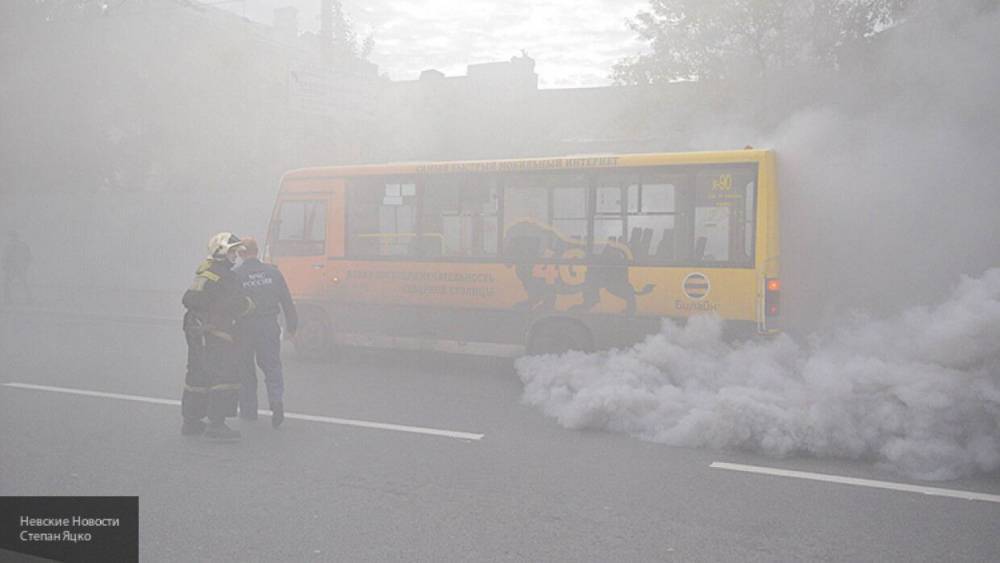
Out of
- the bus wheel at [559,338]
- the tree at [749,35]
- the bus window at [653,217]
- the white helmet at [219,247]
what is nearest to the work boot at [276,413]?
the white helmet at [219,247]

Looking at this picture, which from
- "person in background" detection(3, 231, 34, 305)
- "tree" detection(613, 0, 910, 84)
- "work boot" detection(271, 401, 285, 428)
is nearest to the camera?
"work boot" detection(271, 401, 285, 428)

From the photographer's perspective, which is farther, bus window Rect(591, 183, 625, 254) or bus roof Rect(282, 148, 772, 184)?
bus window Rect(591, 183, 625, 254)

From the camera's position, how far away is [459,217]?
970 cm

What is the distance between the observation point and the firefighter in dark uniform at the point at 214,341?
21.2 feet

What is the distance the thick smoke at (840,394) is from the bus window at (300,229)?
13.9 feet

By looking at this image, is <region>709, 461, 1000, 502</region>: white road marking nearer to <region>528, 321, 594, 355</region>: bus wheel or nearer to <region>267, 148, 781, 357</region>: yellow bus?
<region>267, 148, 781, 357</region>: yellow bus

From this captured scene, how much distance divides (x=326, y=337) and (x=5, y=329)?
25.5 feet

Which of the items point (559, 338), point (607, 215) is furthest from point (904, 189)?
point (559, 338)

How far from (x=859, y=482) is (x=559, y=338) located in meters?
4.24

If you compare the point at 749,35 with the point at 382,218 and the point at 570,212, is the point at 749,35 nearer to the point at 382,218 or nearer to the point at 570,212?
the point at 570,212

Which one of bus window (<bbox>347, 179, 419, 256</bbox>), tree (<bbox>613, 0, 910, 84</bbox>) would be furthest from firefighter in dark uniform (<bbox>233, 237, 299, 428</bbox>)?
tree (<bbox>613, 0, 910, 84</bbox>)

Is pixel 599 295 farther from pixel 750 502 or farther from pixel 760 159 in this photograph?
pixel 750 502

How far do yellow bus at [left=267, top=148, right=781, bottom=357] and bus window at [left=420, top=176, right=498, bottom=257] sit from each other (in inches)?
0.7

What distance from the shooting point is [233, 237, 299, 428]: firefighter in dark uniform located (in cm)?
698
